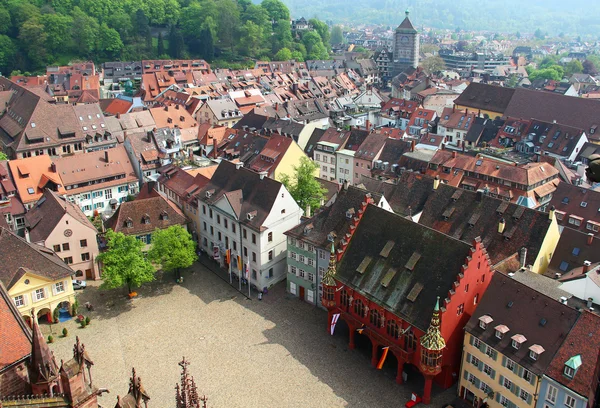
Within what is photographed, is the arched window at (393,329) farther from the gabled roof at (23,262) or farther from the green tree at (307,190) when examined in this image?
the gabled roof at (23,262)

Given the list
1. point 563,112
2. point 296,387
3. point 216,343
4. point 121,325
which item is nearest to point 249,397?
point 296,387

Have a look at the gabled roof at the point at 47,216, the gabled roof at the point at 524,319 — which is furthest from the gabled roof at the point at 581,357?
the gabled roof at the point at 47,216

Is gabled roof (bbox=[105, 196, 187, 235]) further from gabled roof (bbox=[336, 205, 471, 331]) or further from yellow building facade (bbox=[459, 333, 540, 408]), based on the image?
yellow building facade (bbox=[459, 333, 540, 408])

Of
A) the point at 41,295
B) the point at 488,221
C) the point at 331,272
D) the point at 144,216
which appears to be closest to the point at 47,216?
the point at 144,216

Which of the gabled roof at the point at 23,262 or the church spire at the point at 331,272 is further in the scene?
the gabled roof at the point at 23,262

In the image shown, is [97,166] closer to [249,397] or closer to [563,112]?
[249,397]

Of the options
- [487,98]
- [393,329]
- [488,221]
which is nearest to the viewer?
[393,329]

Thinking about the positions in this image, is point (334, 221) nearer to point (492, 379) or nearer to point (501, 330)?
point (501, 330)

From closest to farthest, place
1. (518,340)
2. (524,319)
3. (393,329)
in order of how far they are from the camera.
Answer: (518,340)
(524,319)
(393,329)
